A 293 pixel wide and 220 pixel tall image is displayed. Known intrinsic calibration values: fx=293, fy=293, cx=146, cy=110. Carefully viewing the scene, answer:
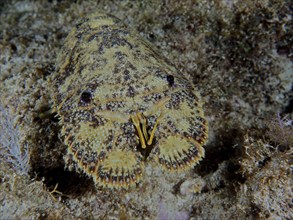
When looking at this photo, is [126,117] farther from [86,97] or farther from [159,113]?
[86,97]

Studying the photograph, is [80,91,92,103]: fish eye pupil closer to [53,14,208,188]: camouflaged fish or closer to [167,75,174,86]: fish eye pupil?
[53,14,208,188]: camouflaged fish

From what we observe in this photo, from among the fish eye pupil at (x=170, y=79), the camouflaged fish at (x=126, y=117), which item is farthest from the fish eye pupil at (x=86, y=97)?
the fish eye pupil at (x=170, y=79)

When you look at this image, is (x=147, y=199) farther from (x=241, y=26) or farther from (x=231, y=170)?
(x=241, y=26)

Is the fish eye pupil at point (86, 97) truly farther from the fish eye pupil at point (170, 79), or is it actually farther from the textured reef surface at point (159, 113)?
the fish eye pupil at point (170, 79)

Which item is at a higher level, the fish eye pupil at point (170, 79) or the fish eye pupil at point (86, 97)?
the fish eye pupil at point (170, 79)

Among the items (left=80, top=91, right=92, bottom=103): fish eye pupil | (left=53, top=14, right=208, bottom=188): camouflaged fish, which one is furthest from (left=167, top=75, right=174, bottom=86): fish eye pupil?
(left=80, top=91, right=92, bottom=103): fish eye pupil

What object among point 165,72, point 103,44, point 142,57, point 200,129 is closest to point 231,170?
point 200,129

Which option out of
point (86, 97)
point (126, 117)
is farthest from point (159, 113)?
point (86, 97)
